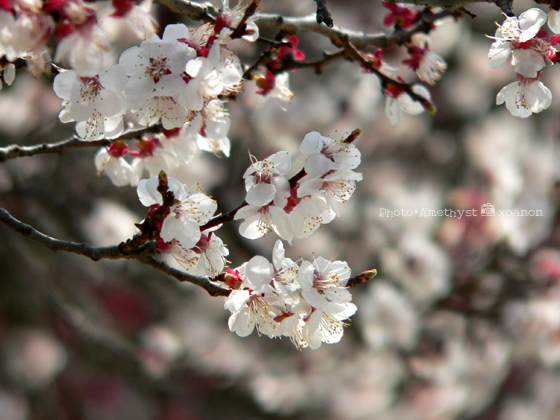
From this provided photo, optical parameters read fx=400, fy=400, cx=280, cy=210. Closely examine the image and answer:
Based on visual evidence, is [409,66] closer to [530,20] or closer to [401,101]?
[401,101]

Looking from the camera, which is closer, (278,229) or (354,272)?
(278,229)

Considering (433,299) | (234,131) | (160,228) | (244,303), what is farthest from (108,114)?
(433,299)

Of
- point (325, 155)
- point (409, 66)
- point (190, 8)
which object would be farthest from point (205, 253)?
point (409, 66)

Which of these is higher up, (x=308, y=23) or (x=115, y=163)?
(x=308, y=23)

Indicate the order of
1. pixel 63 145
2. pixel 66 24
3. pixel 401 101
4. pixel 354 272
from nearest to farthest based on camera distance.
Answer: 1. pixel 66 24
2. pixel 63 145
3. pixel 401 101
4. pixel 354 272

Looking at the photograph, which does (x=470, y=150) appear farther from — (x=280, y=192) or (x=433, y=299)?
(x=280, y=192)

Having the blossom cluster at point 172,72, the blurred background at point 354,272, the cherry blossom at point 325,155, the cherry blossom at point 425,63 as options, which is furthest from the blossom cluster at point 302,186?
the blurred background at point 354,272
